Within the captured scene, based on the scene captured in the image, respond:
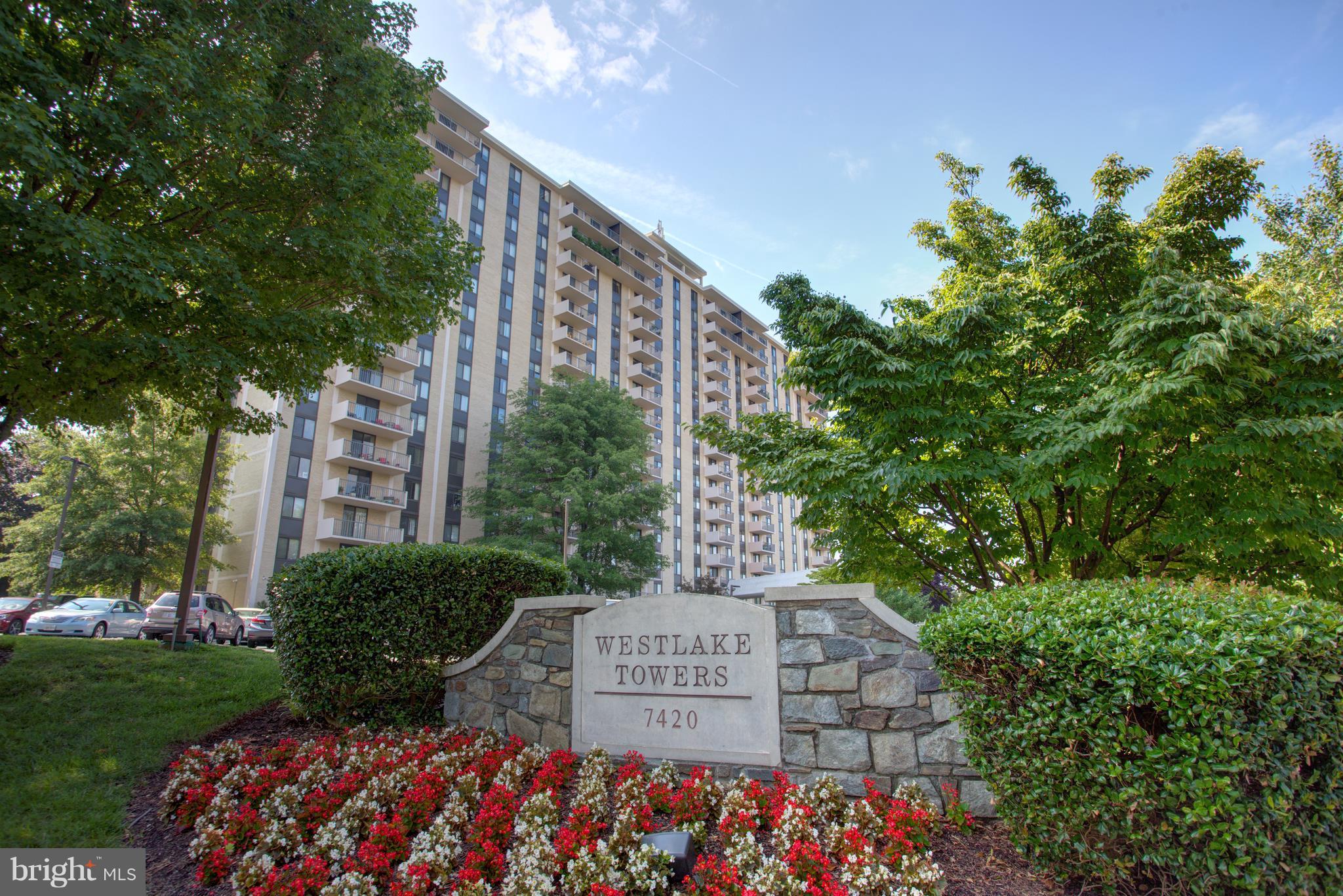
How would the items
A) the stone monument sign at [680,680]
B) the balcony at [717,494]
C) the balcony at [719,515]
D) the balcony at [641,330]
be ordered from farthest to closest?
the balcony at [717,494], the balcony at [719,515], the balcony at [641,330], the stone monument sign at [680,680]

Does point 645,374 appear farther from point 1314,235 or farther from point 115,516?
point 1314,235

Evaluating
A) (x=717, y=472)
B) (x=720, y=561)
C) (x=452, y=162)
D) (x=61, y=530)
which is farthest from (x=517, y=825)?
(x=717, y=472)

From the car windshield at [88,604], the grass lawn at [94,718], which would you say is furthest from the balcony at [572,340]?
the grass lawn at [94,718]

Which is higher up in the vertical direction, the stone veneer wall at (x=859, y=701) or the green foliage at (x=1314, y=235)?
the green foliage at (x=1314, y=235)

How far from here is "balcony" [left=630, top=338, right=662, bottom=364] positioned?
164ft

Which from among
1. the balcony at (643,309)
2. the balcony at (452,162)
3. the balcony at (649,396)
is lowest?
the balcony at (649,396)

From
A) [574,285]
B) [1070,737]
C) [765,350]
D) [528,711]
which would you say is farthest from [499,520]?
[765,350]

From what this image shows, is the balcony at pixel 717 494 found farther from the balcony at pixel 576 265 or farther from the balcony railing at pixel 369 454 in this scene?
the balcony railing at pixel 369 454

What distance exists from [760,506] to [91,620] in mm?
50735

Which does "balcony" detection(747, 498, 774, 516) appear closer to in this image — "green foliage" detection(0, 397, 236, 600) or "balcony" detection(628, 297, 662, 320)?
"balcony" detection(628, 297, 662, 320)

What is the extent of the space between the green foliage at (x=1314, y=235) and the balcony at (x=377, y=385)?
3357cm

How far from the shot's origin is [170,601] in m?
16.7

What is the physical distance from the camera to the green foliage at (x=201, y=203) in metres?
5.89

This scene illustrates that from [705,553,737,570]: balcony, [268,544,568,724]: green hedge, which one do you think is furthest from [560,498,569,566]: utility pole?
[705,553,737,570]: balcony
